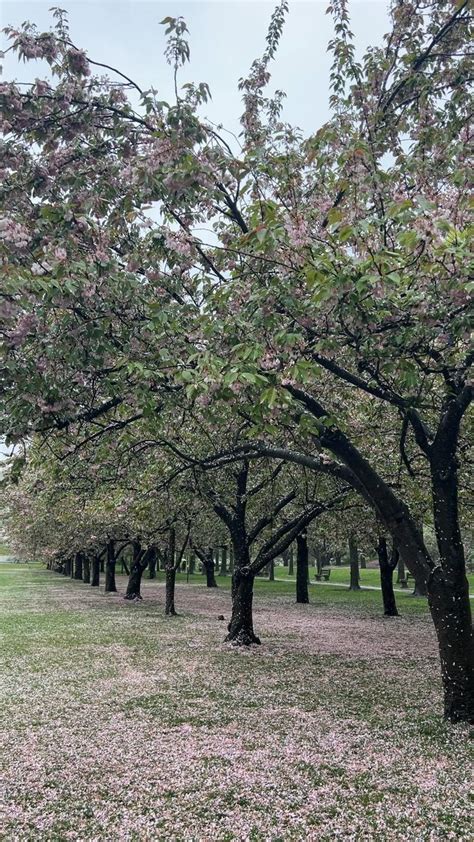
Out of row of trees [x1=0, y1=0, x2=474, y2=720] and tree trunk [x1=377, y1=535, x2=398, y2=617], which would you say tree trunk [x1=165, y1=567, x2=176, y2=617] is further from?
row of trees [x1=0, y1=0, x2=474, y2=720]

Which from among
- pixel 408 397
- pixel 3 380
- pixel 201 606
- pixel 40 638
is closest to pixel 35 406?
pixel 3 380

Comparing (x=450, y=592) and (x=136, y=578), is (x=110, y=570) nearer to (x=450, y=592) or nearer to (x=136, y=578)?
→ (x=136, y=578)

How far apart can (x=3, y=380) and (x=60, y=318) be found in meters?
1.00

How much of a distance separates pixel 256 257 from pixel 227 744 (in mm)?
6527

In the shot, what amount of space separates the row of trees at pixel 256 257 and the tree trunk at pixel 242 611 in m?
8.15

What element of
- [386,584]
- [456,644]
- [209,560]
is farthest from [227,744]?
[209,560]

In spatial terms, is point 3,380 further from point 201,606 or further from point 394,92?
point 201,606

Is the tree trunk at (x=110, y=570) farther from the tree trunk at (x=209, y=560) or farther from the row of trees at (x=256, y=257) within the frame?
the row of trees at (x=256, y=257)

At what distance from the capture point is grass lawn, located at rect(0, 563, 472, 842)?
569 centimetres

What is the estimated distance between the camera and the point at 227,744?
7.86 metres

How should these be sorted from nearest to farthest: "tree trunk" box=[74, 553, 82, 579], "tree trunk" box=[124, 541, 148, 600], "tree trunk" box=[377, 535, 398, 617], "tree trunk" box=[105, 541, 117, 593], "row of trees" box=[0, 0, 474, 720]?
"row of trees" box=[0, 0, 474, 720], "tree trunk" box=[377, 535, 398, 617], "tree trunk" box=[124, 541, 148, 600], "tree trunk" box=[105, 541, 117, 593], "tree trunk" box=[74, 553, 82, 579]

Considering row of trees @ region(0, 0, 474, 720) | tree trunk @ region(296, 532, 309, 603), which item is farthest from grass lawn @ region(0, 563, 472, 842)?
tree trunk @ region(296, 532, 309, 603)

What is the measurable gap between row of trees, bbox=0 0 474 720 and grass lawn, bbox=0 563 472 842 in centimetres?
212

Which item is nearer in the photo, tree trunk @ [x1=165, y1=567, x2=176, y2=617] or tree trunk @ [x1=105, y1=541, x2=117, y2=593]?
tree trunk @ [x1=165, y1=567, x2=176, y2=617]
